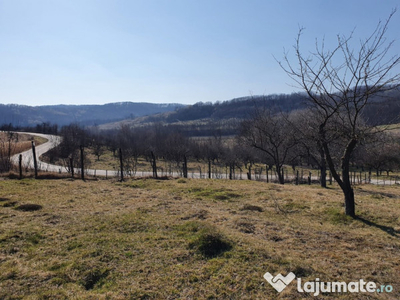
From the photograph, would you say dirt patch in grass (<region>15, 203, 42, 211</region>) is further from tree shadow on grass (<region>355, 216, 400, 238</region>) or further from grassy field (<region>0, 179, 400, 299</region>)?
tree shadow on grass (<region>355, 216, 400, 238</region>)

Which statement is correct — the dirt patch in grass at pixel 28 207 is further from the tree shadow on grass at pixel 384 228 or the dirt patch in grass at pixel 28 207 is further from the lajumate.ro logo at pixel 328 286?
the tree shadow on grass at pixel 384 228

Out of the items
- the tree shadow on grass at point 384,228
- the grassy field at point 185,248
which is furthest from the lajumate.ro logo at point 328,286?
the tree shadow on grass at point 384,228

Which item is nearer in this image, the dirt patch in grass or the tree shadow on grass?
the tree shadow on grass

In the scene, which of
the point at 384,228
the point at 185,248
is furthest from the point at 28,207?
the point at 384,228

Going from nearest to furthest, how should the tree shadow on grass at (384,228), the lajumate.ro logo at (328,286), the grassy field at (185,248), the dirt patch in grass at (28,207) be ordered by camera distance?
the lajumate.ro logo at (328,286), the grassy field at (185,248), the tree shadow on grass at (384,228), the dirt patch in grass at (28,207)

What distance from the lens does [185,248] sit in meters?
4.98

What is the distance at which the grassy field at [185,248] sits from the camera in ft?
12.2

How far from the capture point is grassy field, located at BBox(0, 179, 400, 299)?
3727mm

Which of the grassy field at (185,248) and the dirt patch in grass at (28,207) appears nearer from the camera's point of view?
the grassy field at (185,248)

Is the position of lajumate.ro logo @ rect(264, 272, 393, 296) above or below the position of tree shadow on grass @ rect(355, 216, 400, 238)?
above

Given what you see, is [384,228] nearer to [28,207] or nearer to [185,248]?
[185,248]

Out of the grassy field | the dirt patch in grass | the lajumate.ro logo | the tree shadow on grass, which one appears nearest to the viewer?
the lajumate.ro logo

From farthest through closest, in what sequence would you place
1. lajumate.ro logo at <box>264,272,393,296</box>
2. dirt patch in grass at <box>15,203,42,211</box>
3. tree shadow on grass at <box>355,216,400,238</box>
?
dirt patch in grass at <box>15,203,42,211</box>, tree shadow on grass at <box>355,216,400,238</box>, lajumate.ro logo at <box>264,272,393,296</box>


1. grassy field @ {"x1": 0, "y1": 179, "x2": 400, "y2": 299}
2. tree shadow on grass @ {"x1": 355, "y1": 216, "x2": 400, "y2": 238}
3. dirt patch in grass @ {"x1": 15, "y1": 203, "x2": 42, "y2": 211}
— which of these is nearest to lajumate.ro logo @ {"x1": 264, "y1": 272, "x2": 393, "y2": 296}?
grassy field @ {"x1": 0, "y1": 179, "x2": 400, "y2": 299}
